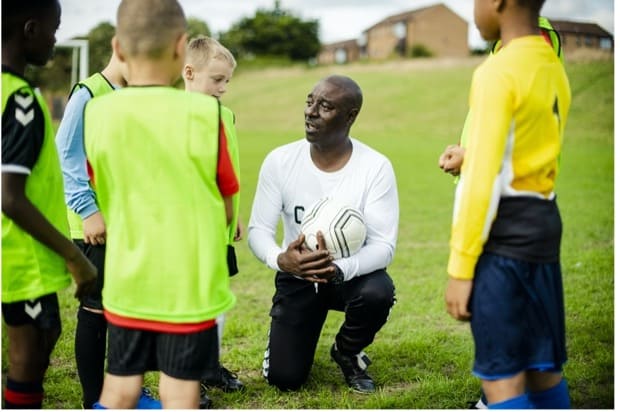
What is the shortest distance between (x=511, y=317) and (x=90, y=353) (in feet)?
7.36

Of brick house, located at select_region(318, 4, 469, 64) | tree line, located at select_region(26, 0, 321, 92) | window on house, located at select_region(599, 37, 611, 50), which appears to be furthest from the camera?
tree line, located at select_region(26, 0, 321, 92)

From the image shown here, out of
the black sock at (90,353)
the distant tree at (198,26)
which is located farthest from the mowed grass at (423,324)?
the distant tree at (198,26)

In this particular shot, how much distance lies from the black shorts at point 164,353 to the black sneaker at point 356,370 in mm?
1675

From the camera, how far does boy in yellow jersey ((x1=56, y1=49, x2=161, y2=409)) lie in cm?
384

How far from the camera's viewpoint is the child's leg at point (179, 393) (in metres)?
2.99

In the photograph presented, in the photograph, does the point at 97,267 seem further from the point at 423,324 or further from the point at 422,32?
the point at 422,32

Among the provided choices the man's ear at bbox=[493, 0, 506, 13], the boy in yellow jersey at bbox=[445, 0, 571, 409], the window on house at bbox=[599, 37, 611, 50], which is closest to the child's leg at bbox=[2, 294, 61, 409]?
the boy in yellow jersey at bbox=[445, 0, 571, 409]

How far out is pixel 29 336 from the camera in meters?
3.21

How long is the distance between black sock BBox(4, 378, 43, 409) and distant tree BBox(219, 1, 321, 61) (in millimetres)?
57952

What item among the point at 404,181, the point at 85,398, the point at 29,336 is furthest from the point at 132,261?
the point at 404,181

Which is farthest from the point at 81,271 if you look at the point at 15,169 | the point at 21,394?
the point at 21,394

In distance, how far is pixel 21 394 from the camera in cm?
325

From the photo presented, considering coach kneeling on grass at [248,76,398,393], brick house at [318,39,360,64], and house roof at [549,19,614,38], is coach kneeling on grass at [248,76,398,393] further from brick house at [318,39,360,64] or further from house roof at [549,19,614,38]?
brick house at [318,39,360,64]

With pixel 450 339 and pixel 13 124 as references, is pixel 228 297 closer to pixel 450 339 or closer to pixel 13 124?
pixel 13 124
